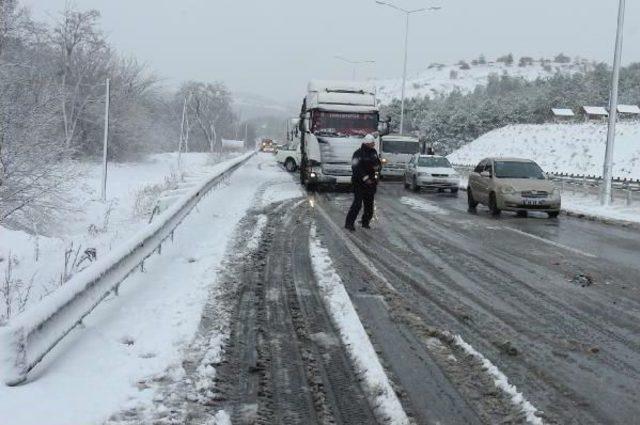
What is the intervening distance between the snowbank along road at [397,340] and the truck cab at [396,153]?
887 inches

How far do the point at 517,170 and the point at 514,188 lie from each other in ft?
4.63

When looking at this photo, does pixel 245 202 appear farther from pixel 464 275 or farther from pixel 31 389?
pixel 31 389

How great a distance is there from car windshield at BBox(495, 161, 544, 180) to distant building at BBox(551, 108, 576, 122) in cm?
5109

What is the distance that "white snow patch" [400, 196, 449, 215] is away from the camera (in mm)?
17981

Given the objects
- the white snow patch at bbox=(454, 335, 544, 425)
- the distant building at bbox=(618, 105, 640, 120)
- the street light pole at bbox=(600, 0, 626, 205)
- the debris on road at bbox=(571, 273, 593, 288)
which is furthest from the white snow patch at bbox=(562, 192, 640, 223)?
the distant building at bbox=(618, 105, 640, 120)

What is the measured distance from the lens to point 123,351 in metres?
4.80

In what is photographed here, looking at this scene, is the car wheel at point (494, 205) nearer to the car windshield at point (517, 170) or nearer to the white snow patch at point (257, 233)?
the car windshield at point (517, 170)

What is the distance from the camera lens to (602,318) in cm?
649

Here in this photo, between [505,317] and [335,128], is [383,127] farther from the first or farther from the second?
[505,317]

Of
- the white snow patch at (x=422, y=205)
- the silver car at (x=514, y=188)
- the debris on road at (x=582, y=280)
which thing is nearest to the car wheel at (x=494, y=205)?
the silver car at (x=514, y=188)

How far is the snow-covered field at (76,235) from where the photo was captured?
8055 mm

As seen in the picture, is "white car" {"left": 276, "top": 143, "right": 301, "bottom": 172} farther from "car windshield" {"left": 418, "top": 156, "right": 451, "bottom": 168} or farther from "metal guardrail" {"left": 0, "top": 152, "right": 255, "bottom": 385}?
"metal guardrail" {"left": 0, "top": 152, "right": 255, "bottom": 385}

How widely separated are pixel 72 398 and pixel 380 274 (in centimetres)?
508

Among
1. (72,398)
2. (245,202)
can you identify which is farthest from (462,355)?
(245,202)
